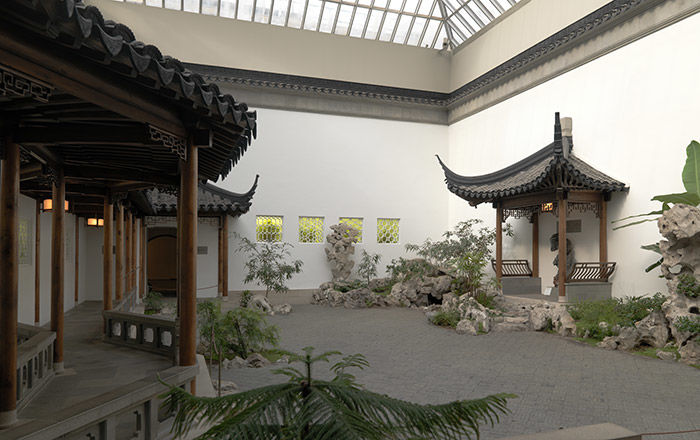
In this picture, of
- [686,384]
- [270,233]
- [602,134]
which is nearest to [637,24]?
[602,134]

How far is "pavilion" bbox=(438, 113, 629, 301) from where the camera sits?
11.5 meters

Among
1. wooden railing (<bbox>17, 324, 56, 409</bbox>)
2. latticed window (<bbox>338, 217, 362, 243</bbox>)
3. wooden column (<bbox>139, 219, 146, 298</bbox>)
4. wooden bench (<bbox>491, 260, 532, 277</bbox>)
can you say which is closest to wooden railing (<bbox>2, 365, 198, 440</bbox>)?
wooden railing (<bbox>17, 324, 56, 409</bbox>)

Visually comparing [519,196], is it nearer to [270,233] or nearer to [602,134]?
[602,134]

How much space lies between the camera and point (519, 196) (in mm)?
13156

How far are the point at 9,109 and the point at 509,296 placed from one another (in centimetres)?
1204

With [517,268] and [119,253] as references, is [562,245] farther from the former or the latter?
[119,253]

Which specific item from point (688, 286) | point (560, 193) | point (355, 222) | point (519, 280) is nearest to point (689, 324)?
point (688, 286)

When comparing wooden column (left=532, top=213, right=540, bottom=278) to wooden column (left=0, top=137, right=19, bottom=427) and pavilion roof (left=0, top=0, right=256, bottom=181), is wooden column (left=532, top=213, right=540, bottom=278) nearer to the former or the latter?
pavilion roof (left=0, top=0, right=256, bottom=181)

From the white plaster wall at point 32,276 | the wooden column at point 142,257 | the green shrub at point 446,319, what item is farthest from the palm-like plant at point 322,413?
the wooden column at point 142,257

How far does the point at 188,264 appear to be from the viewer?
409 cm

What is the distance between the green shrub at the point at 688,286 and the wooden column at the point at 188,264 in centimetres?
800

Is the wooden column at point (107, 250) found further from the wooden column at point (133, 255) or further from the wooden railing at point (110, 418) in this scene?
the wooden column at point (133, 255)

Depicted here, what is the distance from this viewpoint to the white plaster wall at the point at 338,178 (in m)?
17.8

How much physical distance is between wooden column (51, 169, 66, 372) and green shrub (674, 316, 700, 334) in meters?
8.74
